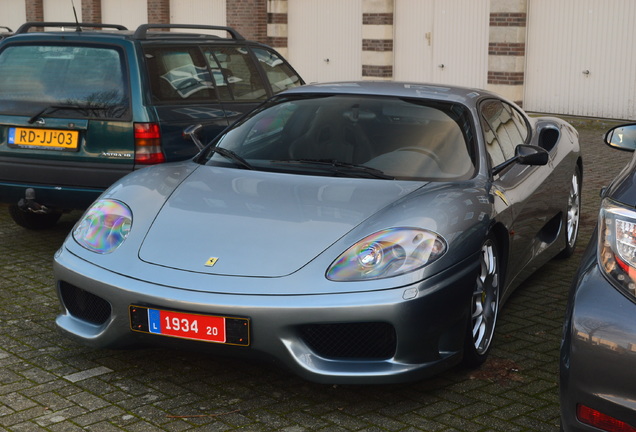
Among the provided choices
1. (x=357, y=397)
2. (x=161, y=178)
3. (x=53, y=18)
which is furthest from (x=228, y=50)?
(x=53, y=18)

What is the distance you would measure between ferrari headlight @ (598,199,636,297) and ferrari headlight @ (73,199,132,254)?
7.71 ft

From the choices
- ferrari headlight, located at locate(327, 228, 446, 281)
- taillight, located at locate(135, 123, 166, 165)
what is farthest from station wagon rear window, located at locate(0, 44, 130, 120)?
ferrari headlight, located at locate(327, 228, 446, 281)

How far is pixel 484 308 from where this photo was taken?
16.0 ft

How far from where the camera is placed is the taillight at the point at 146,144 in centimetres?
670

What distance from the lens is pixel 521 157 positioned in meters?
5.33

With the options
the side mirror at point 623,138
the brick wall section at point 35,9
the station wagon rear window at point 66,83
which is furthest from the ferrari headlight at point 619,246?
the brick wall section at point 35,9

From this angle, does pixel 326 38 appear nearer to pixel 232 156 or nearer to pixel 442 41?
pixel 442 41

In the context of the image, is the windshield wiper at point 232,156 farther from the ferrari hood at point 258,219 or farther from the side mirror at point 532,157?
the side mirror at point 532,157

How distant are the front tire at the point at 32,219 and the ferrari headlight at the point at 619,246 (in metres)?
5.66

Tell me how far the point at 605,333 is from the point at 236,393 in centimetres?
197

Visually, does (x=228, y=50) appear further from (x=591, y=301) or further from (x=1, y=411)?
(x=591, y=301)

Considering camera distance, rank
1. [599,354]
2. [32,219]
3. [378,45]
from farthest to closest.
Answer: [378,45], [32,219], [599,354]

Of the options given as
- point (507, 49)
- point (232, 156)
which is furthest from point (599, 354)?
point (507, 49)

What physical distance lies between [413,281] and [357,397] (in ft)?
2.18
